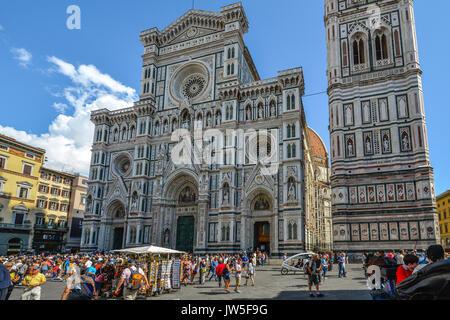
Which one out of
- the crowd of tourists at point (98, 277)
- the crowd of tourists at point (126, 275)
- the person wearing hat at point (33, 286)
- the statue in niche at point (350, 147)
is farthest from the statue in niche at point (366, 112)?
the person wearing hat at point (33, 286)

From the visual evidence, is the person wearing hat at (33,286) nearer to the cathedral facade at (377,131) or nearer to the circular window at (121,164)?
the cathedral facade at (377,131)

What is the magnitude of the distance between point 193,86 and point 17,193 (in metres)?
29.0

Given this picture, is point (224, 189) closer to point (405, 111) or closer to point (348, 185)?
point (348, 185)

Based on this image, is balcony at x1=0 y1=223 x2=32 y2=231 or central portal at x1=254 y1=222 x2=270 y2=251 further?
balcony at x1=0 y1=223 x2=32 y2=231

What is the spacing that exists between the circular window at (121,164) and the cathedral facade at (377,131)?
25855mm

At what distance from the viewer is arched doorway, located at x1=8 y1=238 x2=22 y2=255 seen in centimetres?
4356

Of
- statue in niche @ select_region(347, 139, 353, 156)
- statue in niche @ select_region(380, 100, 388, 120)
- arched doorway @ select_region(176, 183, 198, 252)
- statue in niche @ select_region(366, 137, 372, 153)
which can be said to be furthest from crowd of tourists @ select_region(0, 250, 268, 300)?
statue in niche @ select_region(380, 100, 388, 120)

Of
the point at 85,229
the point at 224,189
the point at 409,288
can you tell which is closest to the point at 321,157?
the point at 224,189

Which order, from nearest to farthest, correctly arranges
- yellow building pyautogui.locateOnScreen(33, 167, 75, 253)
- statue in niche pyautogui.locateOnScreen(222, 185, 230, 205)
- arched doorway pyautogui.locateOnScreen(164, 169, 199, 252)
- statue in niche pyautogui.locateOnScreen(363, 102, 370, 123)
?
statue in niche pyautogui.locateOnScreen(363, 102, 370, 123), statue in niche pyautogui.locateOnScreen(222, 185, 230, 205), arched doorway pyautogui.locateOnScreen(164, 169, 199, 252), yellow building pyautogui.locateOnScreen(33, 167, 75, 253)

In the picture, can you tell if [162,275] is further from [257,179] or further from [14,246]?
[14,246]

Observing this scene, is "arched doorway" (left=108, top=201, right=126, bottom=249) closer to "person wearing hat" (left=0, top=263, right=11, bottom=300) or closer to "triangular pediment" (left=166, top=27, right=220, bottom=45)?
"triangular pediment" (left=166, top=27, right=220, bottom=45)

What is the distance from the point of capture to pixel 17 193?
45.0m

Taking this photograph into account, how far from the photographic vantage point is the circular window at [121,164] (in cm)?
4240

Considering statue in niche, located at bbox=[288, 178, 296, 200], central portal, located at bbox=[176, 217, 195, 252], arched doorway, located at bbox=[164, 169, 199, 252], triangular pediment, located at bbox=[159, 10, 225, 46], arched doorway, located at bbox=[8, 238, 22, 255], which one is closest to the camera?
statue in niche, located at bbox=[288, 178, 296, 200]
